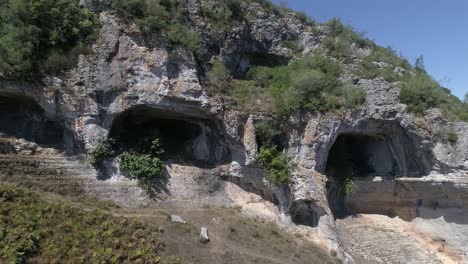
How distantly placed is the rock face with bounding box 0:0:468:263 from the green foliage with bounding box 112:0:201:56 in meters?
0.40

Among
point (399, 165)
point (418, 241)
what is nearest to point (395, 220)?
point (418, 241)

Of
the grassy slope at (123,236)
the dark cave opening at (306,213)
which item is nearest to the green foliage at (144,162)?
the grassy slope at (123,236)

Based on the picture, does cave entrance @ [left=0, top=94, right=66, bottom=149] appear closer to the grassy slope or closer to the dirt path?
the grassy slope

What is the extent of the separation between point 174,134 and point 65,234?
26.3ft

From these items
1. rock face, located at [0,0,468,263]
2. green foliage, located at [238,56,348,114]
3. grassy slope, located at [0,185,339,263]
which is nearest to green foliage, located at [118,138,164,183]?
rock face, located at [0,0,468,263]

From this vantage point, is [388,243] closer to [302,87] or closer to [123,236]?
[302,87]

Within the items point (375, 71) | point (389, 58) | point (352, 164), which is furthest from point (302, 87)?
point (389, 58)

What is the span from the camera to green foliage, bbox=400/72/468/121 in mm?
17109

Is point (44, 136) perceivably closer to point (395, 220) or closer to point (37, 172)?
point (37, 172)

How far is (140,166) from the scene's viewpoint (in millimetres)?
15047

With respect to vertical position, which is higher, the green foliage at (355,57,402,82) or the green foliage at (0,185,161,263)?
the green foliage at (355,57,402,82)

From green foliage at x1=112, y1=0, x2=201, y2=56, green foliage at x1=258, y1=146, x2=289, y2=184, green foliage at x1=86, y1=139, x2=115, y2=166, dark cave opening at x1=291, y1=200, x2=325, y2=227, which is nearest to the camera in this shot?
green foliage at x1=86, y1=139, x2=115, y2=166

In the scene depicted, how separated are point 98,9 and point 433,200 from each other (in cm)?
1583

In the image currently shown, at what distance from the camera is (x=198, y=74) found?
1647cm
